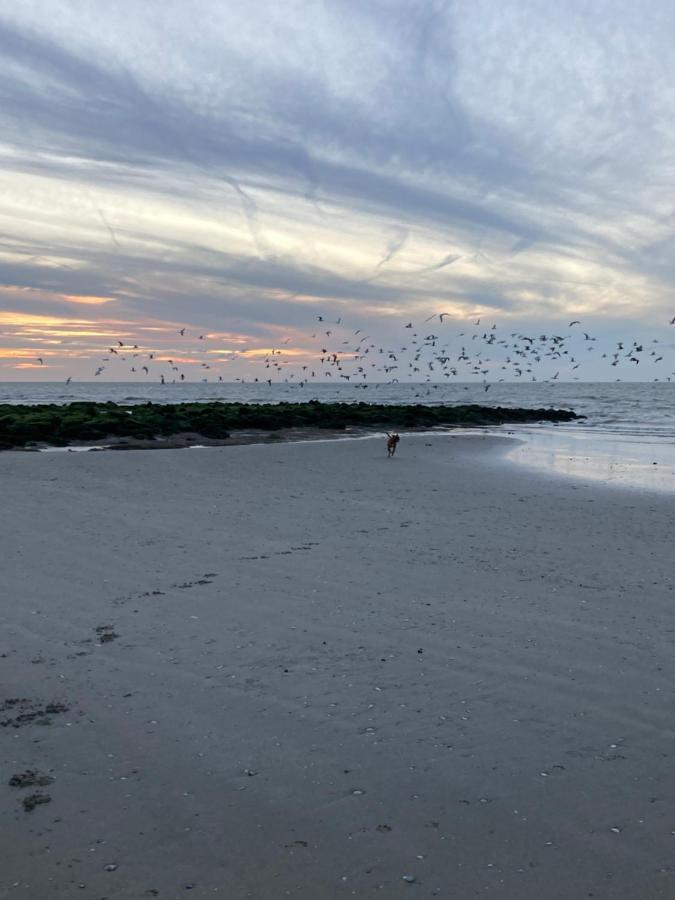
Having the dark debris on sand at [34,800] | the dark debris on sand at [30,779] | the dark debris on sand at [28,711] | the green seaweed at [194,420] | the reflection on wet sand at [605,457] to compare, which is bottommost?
the dark debris on sand at [34,800]

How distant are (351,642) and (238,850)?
131 inches

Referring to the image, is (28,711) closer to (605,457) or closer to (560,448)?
(605,457)

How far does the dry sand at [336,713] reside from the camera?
13.7ft

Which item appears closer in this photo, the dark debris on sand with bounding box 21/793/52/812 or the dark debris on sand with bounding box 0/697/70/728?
the dark debris on sand with bounding box 21/793/52/812

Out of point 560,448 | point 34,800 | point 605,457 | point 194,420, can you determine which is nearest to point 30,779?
point 34,800

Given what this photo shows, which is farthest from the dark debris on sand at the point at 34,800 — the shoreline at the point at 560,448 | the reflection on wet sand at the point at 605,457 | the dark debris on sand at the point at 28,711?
the reflection on wet sand at the point at 605,457

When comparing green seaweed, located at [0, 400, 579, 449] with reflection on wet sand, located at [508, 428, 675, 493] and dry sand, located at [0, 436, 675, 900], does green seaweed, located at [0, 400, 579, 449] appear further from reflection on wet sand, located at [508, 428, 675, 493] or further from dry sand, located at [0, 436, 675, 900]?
dry sand, located at [0, 436, 675, 900]

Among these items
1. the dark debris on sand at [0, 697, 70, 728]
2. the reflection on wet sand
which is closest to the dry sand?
the dark debris on sand at [0, 697, 70, 728]

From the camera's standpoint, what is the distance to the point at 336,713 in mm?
5930

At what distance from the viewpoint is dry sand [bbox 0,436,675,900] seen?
4.17 meters

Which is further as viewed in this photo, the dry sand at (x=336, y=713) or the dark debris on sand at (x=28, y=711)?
the dark debris on sand at (x=28, y=711)

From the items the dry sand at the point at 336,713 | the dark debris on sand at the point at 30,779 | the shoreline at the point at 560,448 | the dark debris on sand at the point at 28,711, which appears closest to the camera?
the dry sand at the point at 336,713

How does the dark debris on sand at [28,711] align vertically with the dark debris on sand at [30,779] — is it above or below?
above

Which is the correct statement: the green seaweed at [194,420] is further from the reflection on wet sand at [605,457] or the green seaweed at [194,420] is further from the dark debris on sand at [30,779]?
the dark debris on sand at [30,779]
